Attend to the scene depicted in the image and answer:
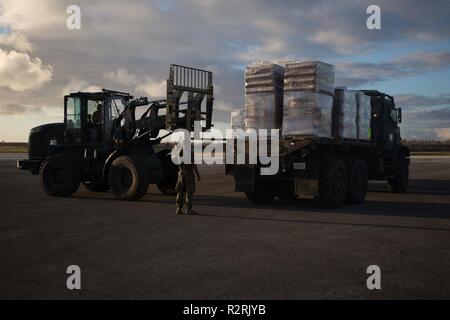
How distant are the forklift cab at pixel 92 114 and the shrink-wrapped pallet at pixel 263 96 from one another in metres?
4.77

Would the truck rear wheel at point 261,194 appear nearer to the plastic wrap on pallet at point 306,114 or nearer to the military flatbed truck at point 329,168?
the military flatbed truck at point 329,168

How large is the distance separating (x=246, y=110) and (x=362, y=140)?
147 inches

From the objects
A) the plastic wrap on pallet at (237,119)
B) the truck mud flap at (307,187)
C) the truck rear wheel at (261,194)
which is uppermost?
the plastic wrap on pallet at (237,119)

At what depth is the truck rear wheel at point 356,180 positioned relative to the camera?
13.7m

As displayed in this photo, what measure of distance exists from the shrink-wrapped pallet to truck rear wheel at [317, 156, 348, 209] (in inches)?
63.6

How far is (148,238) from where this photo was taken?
8516 millimetres

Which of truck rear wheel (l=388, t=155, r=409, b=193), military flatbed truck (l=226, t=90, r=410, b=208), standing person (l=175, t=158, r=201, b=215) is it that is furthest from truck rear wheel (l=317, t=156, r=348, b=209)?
truck rear wheel (l=388, t=155, r=409, b=193)

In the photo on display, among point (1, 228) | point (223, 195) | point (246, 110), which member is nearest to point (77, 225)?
point (1, 228)

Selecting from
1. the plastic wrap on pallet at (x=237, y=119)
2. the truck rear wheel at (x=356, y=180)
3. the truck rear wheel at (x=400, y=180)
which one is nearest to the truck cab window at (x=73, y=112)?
the plastic wrap on pallet at (x=237, y=119)

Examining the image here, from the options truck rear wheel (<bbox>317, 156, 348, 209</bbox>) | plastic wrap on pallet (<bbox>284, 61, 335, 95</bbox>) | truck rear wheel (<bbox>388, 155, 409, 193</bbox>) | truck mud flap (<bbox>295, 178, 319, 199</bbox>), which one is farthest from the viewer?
truck rear wheel (<bbox>388, 155, 409, 193</bbox>)

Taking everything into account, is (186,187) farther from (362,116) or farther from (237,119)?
(362,116)

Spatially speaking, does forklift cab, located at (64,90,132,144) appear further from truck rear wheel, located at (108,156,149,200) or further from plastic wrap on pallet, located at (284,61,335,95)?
plastic wrap on pallet, located at (284,61,335,95)

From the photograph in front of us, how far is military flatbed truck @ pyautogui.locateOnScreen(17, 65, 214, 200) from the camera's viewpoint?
1420 centimetres

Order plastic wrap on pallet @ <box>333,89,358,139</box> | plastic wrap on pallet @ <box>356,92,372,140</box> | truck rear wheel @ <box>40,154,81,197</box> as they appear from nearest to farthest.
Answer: plastic wrap on pallet @ <box>333,89,358,139</box>, plastic wrap on pallet @ <box>356,92,372,140</box>, truck rear wheel @ <box>40,154,81,197</box>
